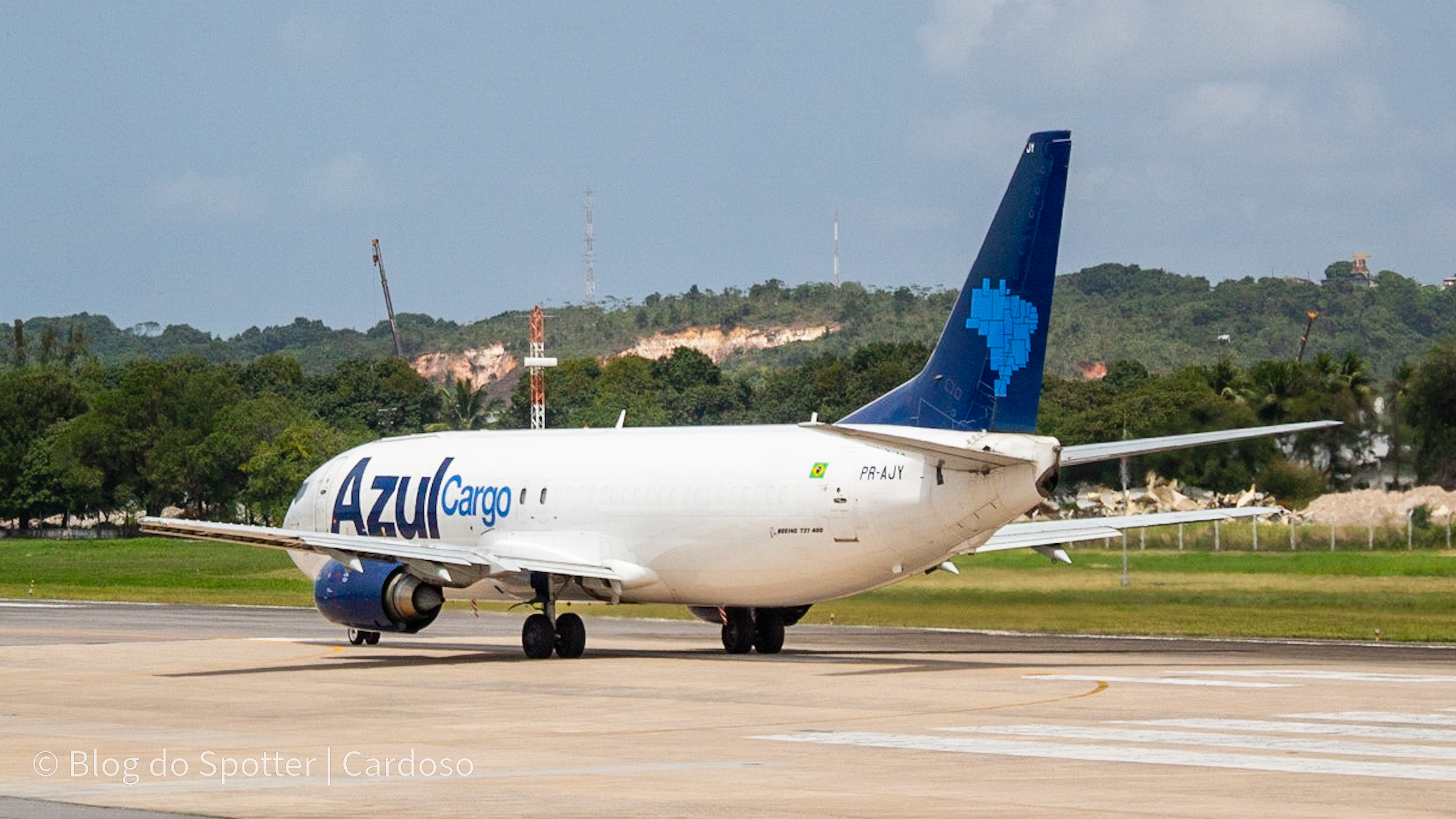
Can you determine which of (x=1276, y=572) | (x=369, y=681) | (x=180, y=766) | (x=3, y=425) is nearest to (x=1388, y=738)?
(x=180, y=766)

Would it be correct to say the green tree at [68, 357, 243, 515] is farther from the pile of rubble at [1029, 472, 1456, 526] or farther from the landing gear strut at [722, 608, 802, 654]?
the landing gear strut at [722, 608, 802, 654]

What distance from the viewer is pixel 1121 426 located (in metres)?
95.8

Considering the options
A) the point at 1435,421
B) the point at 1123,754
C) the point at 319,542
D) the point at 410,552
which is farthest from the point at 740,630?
the point at 1435,421

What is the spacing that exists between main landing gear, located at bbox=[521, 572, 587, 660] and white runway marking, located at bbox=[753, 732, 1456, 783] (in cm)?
1295

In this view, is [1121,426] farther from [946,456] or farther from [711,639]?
[946,456]

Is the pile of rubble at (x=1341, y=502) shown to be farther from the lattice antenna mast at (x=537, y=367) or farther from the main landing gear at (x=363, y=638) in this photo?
the main landing gear at (x=363, y=638)

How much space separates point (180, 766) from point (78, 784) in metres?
1.48

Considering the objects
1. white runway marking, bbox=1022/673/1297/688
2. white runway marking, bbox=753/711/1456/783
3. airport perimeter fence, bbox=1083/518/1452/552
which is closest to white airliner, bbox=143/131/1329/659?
white runway marking, bbox=1022/673/1297/688

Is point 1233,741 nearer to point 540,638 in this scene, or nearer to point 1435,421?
point 540,638

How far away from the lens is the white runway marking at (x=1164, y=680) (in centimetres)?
2628

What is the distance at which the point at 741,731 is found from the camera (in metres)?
21.7

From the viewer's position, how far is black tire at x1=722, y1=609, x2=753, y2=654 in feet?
113

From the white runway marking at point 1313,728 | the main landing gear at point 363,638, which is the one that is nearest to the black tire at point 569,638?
the main landing gear at point 363,638

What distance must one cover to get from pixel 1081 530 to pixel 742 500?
607 centimetres
